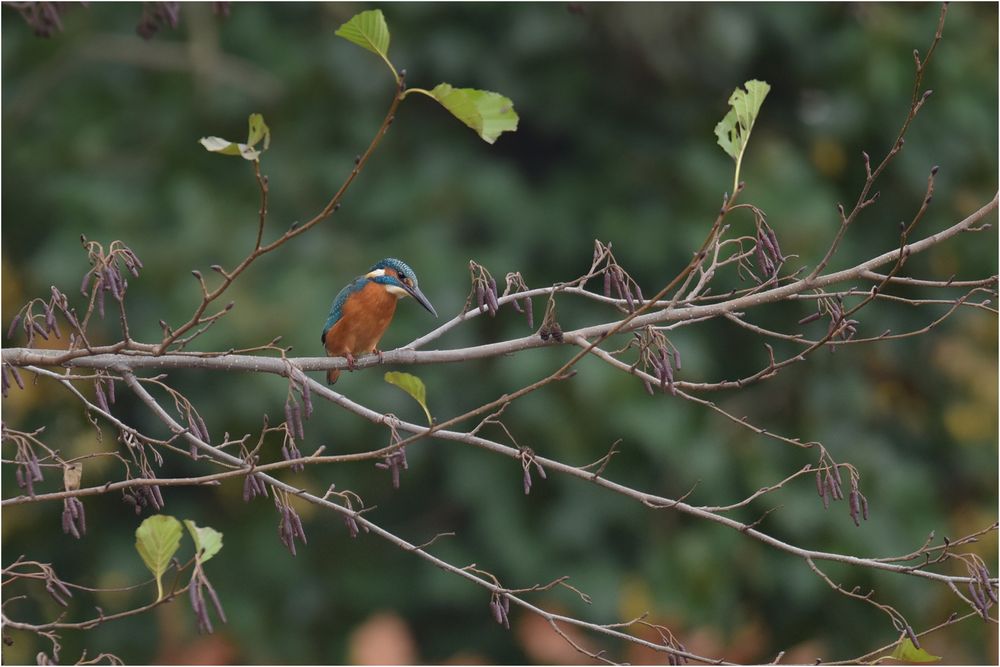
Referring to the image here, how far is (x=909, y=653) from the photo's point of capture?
222 centimetres

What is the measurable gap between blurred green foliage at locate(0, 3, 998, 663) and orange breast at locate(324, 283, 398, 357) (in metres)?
1.52

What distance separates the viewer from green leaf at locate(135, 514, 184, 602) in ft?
6.34

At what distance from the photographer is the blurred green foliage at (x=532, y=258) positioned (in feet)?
18.5

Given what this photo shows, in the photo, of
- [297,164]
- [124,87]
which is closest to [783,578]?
[297,164]

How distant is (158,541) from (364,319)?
184cm

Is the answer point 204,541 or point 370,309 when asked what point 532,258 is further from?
point 204,541

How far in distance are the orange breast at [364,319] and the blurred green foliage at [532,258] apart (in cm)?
152

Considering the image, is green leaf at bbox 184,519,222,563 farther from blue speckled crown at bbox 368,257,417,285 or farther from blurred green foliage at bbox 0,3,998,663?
blurred green foliage at bbox 0,3,998,663

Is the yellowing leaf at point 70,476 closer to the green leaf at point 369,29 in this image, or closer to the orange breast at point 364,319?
the green leaf at point 369,29

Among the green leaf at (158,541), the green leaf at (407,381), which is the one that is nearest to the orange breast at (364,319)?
the green leaf at (407,381)

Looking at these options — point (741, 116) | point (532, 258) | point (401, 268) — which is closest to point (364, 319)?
point (401, 268)

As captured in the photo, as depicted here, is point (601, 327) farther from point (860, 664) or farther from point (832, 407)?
point (832, 407)

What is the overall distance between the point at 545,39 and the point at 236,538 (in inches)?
109

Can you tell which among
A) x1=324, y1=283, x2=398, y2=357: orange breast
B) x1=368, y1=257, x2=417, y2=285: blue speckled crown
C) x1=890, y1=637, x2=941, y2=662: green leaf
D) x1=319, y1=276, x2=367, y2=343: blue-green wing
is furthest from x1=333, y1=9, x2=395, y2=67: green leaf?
x1=319, y1=276, x2=367, y2=343: blue-green wing
